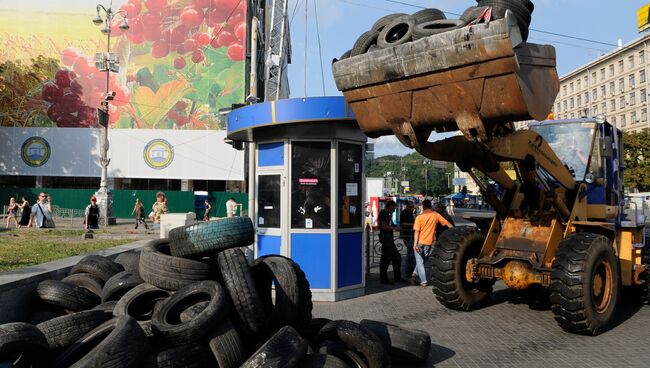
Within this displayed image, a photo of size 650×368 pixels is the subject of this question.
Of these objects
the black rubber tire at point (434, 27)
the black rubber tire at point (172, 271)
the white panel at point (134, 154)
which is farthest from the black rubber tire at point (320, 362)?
the white panel at point (134, 154)

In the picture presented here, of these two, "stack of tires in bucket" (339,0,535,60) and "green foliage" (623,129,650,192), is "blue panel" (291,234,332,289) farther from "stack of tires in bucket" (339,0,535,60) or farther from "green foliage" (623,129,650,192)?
"green foliage" (623,129,650,192)

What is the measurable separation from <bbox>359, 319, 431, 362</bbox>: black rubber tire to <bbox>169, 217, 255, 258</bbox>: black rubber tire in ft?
6.14

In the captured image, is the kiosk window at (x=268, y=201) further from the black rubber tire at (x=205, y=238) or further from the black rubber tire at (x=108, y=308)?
the black rubber tire at (x=108, y=308)

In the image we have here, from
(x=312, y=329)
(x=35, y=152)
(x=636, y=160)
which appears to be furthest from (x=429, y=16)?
(x=636, y=160)

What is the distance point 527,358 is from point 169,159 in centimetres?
3675

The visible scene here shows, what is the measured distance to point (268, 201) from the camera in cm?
927

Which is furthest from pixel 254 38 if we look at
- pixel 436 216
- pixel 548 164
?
pixel 548 164

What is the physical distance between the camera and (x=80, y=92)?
4406 cm

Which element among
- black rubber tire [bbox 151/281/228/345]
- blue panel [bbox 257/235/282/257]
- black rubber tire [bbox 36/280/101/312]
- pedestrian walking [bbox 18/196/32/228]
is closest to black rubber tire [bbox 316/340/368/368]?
black rubber tire [bbox 151/281/228/345]

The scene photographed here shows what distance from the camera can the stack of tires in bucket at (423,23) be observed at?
5109mm

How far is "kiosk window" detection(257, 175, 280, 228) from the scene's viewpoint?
9137mm

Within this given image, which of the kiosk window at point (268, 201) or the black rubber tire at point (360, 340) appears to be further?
the kiosk window at point (268, 201)

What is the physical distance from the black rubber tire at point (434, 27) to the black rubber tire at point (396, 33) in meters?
0.11

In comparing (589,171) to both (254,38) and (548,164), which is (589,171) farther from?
(254,38)
